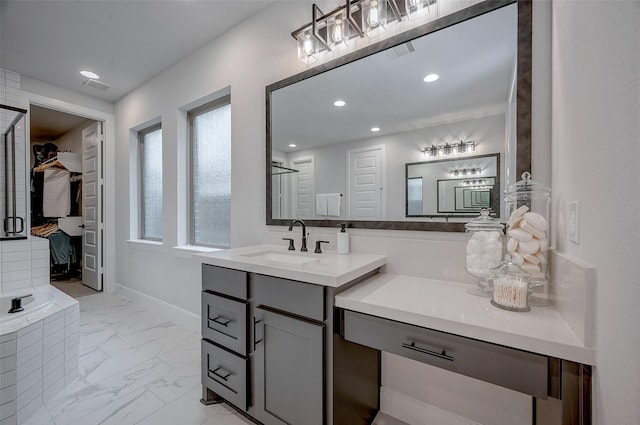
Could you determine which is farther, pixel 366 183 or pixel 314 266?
pixel 366 183

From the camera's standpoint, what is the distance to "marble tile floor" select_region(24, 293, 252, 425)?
1.53 meters

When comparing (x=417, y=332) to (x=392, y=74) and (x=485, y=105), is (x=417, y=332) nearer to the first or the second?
(x=485, y=105)

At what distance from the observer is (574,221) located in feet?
2.64

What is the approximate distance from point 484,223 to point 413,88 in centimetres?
81

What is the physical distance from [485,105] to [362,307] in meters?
1.11

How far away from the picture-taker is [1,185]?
2713mm

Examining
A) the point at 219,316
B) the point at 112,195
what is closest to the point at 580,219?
the point at 219,316

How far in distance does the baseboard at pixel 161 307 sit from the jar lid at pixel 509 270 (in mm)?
2638

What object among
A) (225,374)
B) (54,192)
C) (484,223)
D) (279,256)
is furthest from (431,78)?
(54,192)

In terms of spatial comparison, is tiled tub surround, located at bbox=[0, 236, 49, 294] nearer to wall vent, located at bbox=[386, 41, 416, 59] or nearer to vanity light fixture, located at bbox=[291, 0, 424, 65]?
vanity light fixture, located at bbox=[291, 0, 424, 65]

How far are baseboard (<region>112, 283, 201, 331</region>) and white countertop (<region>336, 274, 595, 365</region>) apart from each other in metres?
2.20

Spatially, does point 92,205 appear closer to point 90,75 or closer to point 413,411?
point 90,75

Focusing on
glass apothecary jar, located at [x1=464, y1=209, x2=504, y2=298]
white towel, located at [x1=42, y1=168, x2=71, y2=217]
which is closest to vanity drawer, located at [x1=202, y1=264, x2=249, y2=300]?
glass apothecary jar, located at [x1=464, y1=209, x2=504, y2=298]

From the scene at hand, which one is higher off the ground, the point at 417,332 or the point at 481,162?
the point at 481,162
